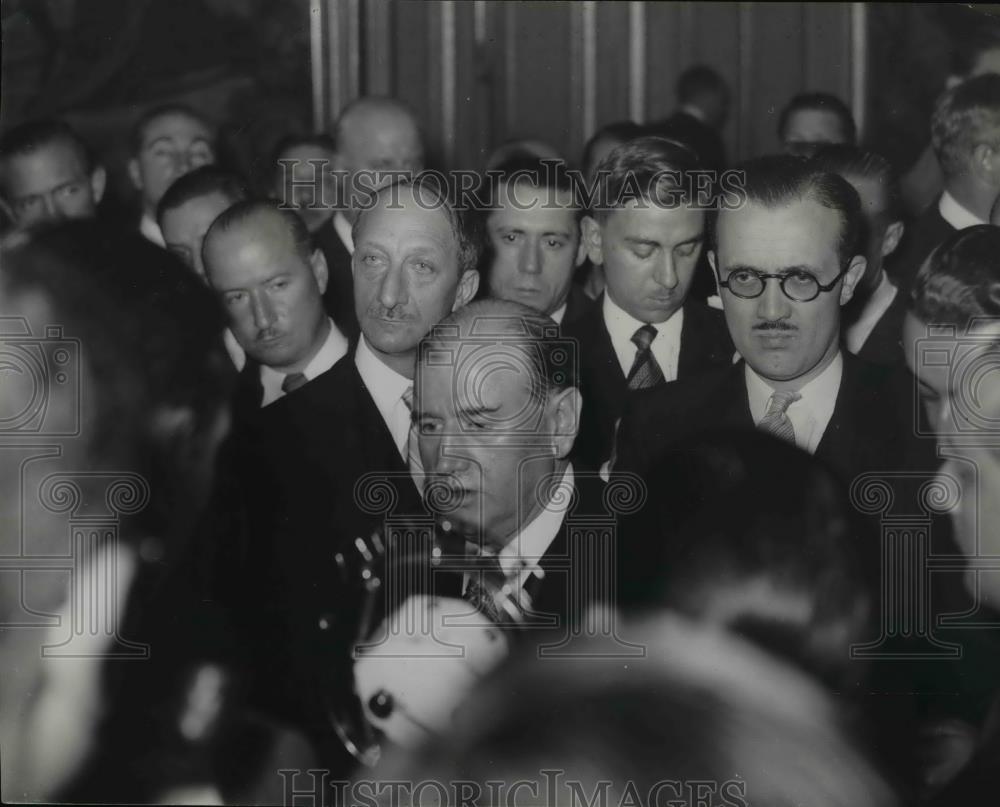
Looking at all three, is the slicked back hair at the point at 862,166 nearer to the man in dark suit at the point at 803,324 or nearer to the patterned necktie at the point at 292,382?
the man in dark suit at the point at 803,324

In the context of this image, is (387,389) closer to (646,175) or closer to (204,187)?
(204,187)

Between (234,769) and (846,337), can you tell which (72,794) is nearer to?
→ (234,769)

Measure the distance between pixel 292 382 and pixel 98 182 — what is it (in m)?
0.72

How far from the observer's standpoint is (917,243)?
8.98ft

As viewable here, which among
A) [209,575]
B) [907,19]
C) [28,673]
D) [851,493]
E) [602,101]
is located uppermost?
[907,19]

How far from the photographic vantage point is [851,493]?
2715 millimetres

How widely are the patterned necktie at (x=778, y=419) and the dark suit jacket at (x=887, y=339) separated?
210mm

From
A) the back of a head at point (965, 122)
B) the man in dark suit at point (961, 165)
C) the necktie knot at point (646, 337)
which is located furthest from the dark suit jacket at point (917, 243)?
the necktie knot at point (646, 337)

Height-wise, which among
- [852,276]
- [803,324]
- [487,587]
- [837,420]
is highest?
[852,276]

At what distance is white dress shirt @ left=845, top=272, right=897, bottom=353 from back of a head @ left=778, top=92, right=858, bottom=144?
0.34 m

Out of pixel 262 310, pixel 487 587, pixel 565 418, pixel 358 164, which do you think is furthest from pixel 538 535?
pixel 358 164

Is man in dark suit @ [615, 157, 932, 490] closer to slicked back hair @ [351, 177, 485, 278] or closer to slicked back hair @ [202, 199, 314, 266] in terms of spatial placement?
slicked back hair @ [351, 177, 485, 278]

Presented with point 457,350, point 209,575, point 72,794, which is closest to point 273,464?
point 209,575

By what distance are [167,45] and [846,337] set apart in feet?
5.80
